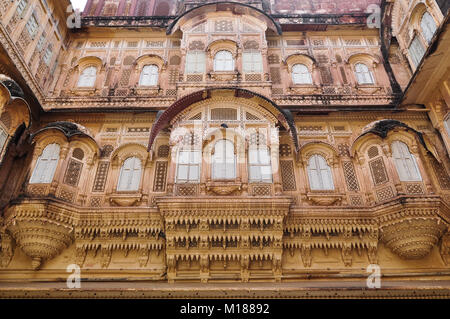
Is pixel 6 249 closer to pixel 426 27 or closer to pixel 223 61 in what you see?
pixel 223 61

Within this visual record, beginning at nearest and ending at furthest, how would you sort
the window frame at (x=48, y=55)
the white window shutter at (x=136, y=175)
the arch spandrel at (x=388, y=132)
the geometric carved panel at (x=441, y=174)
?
the geometric carved panel at (x=441, y=174), the arch spandrel at (x=388, y=132), the white window shutter at (x=136, y=175), the window frame at (x=48, y=55)

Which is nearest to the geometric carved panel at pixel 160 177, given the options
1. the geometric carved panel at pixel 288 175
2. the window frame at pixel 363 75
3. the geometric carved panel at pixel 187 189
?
the geometric carved panel at pixel 187 189

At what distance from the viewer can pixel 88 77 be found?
41.5 ft

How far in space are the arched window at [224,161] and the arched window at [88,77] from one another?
5851 mm

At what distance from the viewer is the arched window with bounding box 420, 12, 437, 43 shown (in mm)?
10289

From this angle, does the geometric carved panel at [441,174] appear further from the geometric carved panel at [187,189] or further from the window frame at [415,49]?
the geometric carved panel at [187,189]

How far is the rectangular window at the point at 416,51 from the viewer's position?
11011 mm

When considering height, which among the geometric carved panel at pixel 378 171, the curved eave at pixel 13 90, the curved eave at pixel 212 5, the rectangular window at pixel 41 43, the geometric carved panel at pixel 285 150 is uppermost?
the curved eave at pixel 212 5

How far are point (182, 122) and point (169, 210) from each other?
9.74ft

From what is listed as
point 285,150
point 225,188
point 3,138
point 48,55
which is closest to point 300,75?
point 285,150

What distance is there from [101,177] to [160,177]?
173 cm

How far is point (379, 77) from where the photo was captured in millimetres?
12297

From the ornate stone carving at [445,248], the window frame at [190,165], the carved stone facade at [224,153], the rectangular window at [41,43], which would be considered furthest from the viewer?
the rectangular window at [41,43]

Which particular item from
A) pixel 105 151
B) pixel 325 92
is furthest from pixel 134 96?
pixel 325 92
